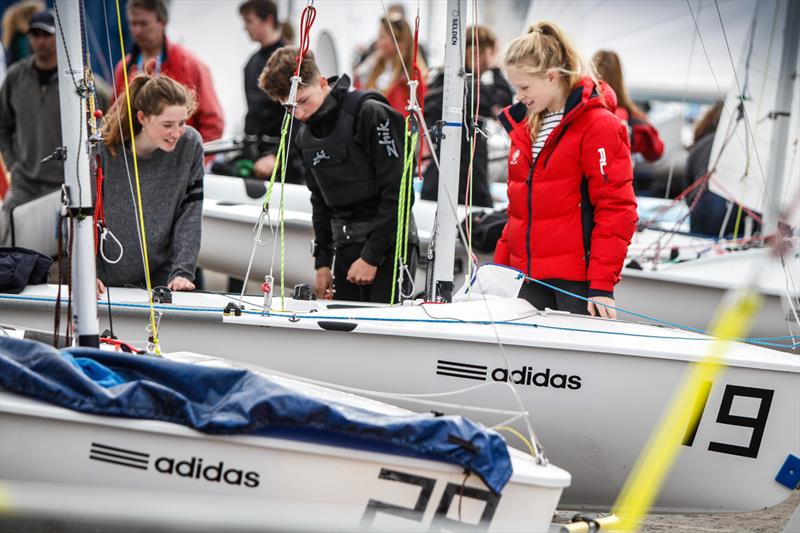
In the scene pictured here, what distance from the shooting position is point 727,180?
20.2ft

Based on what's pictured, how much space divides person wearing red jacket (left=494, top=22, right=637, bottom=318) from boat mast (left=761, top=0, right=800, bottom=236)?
2.65 meters

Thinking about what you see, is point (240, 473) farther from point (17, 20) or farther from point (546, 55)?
point (17, 20)

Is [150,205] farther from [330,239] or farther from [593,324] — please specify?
[593,324]

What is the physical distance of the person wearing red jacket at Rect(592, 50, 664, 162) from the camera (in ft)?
18.5

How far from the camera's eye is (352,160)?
397 cm

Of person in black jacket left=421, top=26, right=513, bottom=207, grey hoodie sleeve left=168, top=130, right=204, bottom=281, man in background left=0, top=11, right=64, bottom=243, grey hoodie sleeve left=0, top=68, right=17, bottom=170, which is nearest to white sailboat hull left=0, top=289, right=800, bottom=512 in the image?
grey hoodie sleeve left=168, top=130, right=204, bottom=281

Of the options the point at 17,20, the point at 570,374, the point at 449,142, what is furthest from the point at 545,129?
the point at 17,20

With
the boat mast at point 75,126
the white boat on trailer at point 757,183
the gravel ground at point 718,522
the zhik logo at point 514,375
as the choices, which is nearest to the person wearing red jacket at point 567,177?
the zhik logo at point 514,375

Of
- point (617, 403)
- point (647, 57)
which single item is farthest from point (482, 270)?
point (647, 57)

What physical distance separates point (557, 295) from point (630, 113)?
9.03ft

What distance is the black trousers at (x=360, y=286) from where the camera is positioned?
413 cm

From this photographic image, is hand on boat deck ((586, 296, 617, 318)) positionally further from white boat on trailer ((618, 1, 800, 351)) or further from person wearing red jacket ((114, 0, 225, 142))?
person wearing red jacket ((114, 0, 225, 142))

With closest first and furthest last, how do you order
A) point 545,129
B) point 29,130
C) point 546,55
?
point 546,55 < point 545,129 < point 29,130

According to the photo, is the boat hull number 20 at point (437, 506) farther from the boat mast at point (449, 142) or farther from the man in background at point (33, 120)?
the man in background at point (33, 120)
